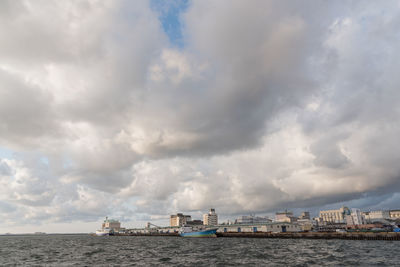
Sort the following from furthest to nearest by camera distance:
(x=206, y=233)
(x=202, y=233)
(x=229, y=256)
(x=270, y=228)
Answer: (x=202, y=233)
(x=206, y=233)
(x=270, y=228)
(x=229, y=256)

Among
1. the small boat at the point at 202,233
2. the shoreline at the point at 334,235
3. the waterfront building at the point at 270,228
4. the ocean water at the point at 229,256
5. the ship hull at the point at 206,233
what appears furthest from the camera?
the small boat at the point at 202,233

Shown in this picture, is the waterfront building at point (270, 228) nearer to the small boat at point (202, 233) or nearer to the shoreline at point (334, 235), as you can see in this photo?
the shoreline at point (334, 235)

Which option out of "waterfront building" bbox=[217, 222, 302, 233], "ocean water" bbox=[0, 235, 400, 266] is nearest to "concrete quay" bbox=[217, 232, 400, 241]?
"waterfront building" bbox=[217, 222, 302, 233]

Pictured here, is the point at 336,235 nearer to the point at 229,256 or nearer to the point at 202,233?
the point at 229,256

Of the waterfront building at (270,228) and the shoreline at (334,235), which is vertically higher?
the waterfront building at (270,228)

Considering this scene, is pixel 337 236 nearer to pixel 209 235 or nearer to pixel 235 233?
pixel 235 233

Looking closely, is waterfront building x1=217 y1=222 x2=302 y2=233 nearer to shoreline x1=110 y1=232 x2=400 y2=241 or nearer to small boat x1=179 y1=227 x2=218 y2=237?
shoreline x1=110 y1=232 x2=400 y2=241

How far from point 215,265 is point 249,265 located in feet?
18.6

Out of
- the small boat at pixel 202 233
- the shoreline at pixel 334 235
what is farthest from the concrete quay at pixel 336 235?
the small boat at pixel 202 233

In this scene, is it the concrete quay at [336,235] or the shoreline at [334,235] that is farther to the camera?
the concrete quay at [336,235]

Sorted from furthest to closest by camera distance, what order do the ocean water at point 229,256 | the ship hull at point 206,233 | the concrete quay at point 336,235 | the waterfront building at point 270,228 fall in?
the ship hull at point 206,233, the waterfront building at point 270,228, the concrete quay at point 336,235, the ocean water at point 229,256

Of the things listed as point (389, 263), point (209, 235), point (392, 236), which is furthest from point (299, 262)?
point (209, 235)

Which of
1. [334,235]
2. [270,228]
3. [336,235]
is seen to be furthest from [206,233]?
[336,235]

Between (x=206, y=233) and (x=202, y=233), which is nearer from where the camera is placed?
(x=206, y=233)
